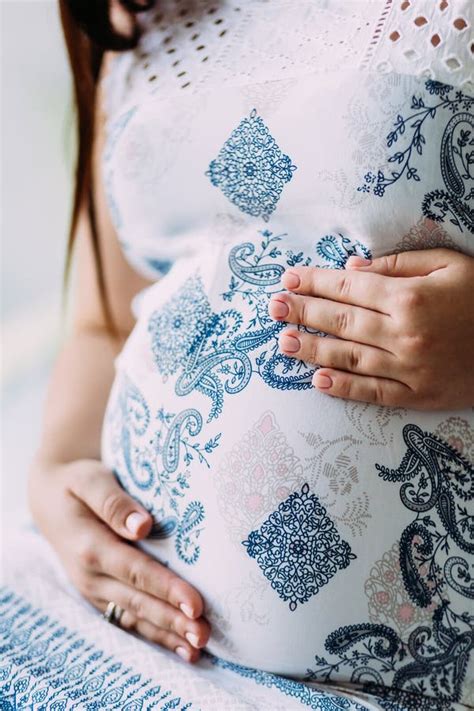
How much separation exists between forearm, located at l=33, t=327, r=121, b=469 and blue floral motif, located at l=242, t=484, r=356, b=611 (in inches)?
13.5

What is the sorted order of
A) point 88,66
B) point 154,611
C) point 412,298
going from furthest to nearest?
point 88,66 < point 154,611 < point 412,298

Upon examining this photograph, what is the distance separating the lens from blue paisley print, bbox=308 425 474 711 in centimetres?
64

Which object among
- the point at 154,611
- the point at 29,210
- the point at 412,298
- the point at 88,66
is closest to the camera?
the point at 412,298

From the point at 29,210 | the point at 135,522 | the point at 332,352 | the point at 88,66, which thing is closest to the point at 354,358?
the point at 332,352

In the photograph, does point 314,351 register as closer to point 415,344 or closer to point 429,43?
point 415,344

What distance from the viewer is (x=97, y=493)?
2.54 feet

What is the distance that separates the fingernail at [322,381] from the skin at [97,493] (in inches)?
8.7

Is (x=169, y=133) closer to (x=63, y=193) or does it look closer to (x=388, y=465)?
(x=388, y=465)

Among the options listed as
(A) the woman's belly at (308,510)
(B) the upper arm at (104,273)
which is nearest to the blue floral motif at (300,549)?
(A) the woman's belly at (308,510)

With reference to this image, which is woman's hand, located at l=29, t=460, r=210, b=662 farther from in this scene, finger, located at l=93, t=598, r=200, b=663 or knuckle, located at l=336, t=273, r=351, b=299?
knuckle, located at l=336, t=273, r=351, b=299

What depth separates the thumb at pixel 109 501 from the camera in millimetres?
729

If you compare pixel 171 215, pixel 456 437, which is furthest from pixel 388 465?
pixel 171 215

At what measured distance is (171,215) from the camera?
787mm

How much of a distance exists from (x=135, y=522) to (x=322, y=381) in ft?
0.77
